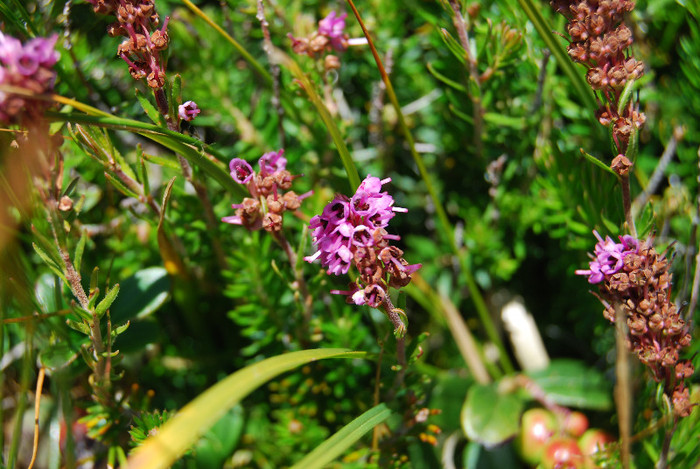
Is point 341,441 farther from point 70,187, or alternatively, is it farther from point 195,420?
point 70,187

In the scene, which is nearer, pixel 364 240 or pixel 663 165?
pixel 364 240

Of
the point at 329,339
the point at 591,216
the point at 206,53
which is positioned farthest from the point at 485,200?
the point at 206,53

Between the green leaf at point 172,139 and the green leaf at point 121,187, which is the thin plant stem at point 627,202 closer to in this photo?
the green leaf at point 172,139

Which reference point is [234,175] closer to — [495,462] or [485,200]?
[485,200]

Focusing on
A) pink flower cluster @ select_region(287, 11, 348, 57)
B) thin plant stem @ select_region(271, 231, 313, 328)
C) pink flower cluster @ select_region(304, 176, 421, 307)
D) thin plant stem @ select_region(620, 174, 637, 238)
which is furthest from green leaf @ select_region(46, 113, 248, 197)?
thin plant stem @ select_region(620, 174, 637, 238)

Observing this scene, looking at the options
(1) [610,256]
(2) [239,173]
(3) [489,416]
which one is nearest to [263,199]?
(2) [239,173]

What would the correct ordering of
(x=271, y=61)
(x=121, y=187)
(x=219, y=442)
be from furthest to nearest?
(x=219, y=442) → (x=271, y=61) → (x=121, y=187)
